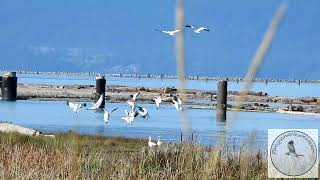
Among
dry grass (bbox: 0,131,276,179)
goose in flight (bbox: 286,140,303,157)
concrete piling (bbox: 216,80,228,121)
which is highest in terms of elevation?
concrete piling (bbox: 216,80,228,121)

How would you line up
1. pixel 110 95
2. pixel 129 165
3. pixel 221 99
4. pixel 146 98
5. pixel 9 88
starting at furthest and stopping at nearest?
pixel 110 95 < pixel 146 98 < pixel 9 88 < pixel 221 99 < pixel 129 165

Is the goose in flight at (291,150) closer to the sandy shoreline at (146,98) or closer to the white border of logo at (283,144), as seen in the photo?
the white border of logo at (283,144)

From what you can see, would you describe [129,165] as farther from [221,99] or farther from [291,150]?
[221,99]

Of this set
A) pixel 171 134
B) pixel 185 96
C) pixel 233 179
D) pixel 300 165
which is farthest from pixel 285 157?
pixel 171 134

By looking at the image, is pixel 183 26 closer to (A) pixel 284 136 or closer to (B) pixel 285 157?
(A) pixel 284 136

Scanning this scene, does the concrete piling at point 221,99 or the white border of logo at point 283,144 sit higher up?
the concrete piling at point 221,99

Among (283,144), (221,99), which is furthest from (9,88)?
(283,144)

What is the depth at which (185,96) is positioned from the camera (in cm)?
297

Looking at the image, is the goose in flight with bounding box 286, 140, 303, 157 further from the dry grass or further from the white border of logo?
the dry grass

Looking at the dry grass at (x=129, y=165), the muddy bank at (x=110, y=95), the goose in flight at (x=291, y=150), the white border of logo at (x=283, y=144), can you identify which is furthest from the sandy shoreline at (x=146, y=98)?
the goose in flight at (x=291, y=150)

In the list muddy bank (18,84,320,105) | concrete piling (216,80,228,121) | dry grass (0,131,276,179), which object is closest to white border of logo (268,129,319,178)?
dry grass (0,131,276,179)

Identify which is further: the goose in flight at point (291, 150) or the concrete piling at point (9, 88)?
the concrete piling at point (9, 88)

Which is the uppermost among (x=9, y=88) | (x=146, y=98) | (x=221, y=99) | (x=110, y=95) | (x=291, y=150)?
(x=9, y=88)

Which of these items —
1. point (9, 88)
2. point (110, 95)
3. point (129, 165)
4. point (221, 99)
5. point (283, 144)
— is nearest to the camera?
point (283, 144)
